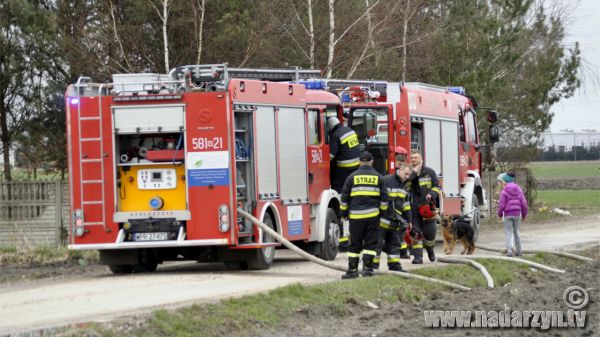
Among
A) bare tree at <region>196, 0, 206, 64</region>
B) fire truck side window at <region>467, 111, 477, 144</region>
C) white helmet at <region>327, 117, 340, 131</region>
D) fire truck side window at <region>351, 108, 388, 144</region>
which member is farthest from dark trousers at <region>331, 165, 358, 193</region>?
fire truck side window at <region>467, 111, 477, 144</region>

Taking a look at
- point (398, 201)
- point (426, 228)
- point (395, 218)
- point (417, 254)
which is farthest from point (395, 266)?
point (426, 228)

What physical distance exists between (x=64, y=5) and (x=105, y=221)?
1003cm

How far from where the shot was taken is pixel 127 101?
17.9 m

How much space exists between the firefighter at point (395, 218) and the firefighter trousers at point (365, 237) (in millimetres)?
138

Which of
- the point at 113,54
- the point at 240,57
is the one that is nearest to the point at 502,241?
the point at 240,57

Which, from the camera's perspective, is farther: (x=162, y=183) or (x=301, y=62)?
(x=301, y=62)

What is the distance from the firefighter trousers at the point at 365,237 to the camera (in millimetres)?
16500

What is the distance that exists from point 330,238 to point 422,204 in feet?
6.95

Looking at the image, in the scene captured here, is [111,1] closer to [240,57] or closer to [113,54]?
[113,54]

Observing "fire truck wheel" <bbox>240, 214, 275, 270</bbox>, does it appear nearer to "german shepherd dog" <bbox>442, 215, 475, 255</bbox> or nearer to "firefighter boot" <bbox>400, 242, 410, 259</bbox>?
"firefighter boot" <bbox>400, 242, 410, 259</bbox>

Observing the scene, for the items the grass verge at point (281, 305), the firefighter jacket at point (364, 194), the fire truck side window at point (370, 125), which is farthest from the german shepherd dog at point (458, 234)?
the firefighter jacket at point (364, 194)

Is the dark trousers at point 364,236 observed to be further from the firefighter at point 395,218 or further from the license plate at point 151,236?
the license plate at point 151,236

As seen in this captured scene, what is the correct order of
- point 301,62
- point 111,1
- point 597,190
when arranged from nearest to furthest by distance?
1. point 111,1
2. point 301,62
3. point 597,190

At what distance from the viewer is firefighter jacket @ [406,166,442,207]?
64.2 ft
